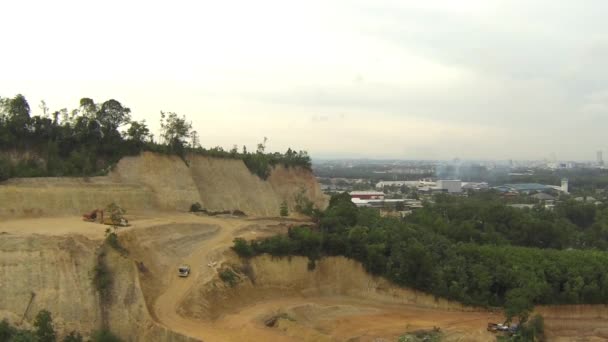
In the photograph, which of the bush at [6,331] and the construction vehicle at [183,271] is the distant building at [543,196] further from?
the bush at [6,331]

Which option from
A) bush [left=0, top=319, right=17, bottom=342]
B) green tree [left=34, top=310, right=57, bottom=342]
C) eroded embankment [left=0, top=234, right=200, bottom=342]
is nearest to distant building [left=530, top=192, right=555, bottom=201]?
eroded embankment [left=0, top=234, right=200, bottom=342]

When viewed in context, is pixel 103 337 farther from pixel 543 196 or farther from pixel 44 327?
pixel 543 196

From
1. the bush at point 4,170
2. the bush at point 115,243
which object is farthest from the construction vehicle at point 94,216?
the bush at point 4,170

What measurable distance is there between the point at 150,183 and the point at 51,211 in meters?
7.04

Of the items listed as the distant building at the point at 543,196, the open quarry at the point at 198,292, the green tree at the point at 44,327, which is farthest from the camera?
the distant building at the point at 543,196

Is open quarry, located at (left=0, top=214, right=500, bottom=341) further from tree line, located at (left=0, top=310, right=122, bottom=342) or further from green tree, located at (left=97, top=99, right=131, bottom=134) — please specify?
green tree, located at (left=97, top=99, right=131, bottom=134)

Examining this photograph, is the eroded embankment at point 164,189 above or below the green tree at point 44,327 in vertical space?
above

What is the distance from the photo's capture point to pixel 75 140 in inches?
1410

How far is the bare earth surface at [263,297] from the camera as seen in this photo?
931 inches

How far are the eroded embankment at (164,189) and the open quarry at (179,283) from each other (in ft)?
0.27

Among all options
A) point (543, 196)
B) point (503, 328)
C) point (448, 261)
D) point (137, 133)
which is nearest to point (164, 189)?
point (137, 133)

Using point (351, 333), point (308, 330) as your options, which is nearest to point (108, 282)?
point (308, 330)

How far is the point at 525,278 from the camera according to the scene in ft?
97.1

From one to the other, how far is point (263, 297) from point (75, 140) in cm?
1779
